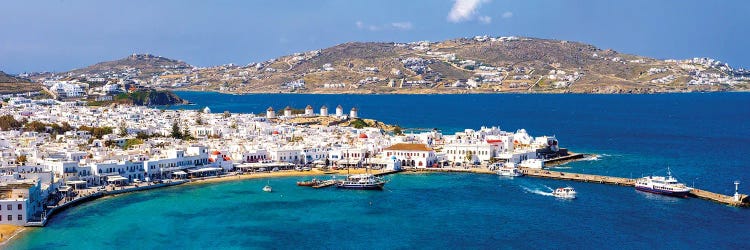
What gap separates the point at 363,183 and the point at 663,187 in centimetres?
1675

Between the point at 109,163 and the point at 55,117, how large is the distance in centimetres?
3647

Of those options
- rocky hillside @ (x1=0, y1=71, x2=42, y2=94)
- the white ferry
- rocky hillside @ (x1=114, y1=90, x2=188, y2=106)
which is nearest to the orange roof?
the white ferry

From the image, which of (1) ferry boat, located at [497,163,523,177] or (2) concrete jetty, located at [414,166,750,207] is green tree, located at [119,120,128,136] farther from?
(1) ferry boat, located at [497,163,523,177]

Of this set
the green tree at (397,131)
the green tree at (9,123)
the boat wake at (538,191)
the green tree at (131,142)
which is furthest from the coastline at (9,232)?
the green tree at (397,131)

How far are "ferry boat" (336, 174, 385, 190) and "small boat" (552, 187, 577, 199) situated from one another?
9865 mm

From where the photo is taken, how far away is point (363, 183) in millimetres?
43594

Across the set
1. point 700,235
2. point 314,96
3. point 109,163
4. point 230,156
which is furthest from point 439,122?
point 314,96

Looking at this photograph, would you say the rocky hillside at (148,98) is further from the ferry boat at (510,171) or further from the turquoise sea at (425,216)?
the ferry boat at (510,171)

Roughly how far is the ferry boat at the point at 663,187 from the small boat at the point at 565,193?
440cm

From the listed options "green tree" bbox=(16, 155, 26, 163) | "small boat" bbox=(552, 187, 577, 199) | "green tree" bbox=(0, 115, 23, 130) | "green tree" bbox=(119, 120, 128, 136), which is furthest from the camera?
"green tree" bbox=(0, 115, 23, 130)

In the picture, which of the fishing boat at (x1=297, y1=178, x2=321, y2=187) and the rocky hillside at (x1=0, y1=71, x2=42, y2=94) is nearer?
the fishing boat at (x1=297, y1=178, x2=321, y2=187)

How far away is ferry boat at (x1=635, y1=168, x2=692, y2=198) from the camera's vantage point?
40969 mm

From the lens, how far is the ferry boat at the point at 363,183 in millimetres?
43438

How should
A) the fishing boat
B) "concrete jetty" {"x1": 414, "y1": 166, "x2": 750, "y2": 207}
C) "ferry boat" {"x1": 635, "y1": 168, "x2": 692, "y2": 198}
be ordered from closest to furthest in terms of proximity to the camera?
"concrete jetty" {"x1": 414, "y1": 166, "x2": 750, "y2": 207}, "ferry boat" {"x1": 635, "y1": 168, "x2": 692, "y2": 198}, the fishing boat
